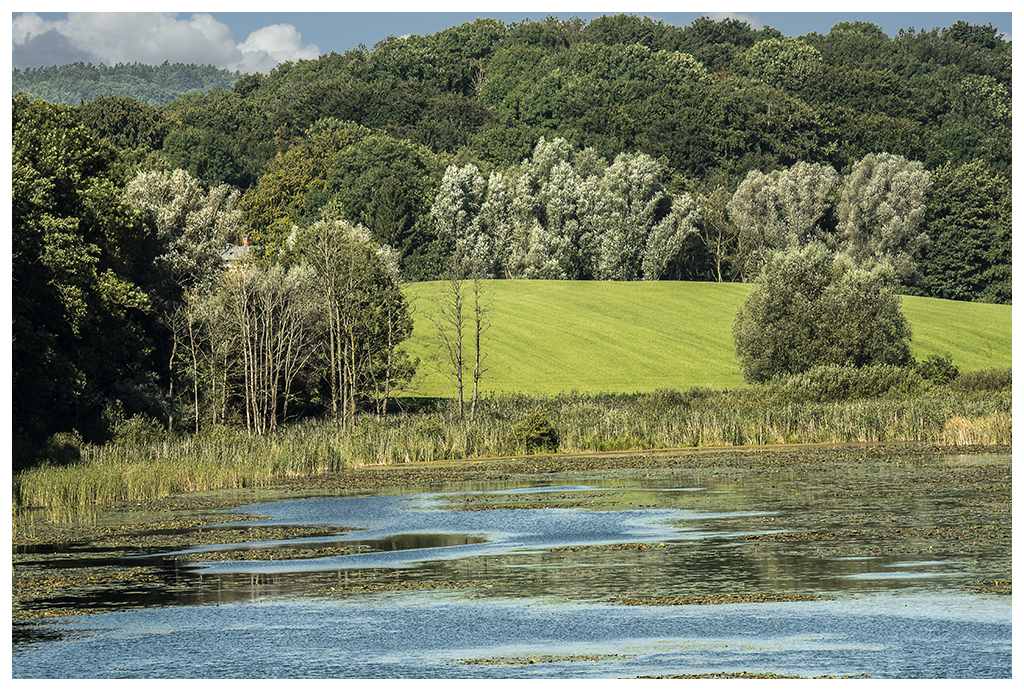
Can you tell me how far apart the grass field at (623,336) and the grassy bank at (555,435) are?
29178mm

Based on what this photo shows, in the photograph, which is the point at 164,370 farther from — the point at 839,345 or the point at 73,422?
the point at 839,345

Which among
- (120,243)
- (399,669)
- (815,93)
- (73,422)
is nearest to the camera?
(399,669)

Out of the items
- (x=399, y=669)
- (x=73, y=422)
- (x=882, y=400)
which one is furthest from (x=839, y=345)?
(x=399, y=669)

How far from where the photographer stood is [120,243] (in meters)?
55.1

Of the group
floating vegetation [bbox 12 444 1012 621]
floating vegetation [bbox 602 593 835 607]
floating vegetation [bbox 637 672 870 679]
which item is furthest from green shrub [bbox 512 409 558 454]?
floating vegetation [bbox 637 672 870 679]

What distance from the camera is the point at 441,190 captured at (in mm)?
119062

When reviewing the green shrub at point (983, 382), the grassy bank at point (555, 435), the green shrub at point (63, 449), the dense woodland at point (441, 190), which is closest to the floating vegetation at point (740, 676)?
the grassy bank at point (555, 435)

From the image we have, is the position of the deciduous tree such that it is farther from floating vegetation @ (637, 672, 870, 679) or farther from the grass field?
floating vegetation @ (637, 672, 870, 679)

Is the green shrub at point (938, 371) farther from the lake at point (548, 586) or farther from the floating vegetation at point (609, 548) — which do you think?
the floating vegetation at point (609, 548)

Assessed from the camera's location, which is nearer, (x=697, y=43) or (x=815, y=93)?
(x=815, y=93)

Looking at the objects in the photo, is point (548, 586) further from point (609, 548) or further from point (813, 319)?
point (813, 319)

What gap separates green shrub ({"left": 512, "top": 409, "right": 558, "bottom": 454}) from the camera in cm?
4609

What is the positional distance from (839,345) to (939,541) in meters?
43.8

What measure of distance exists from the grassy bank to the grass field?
29.2 metres
